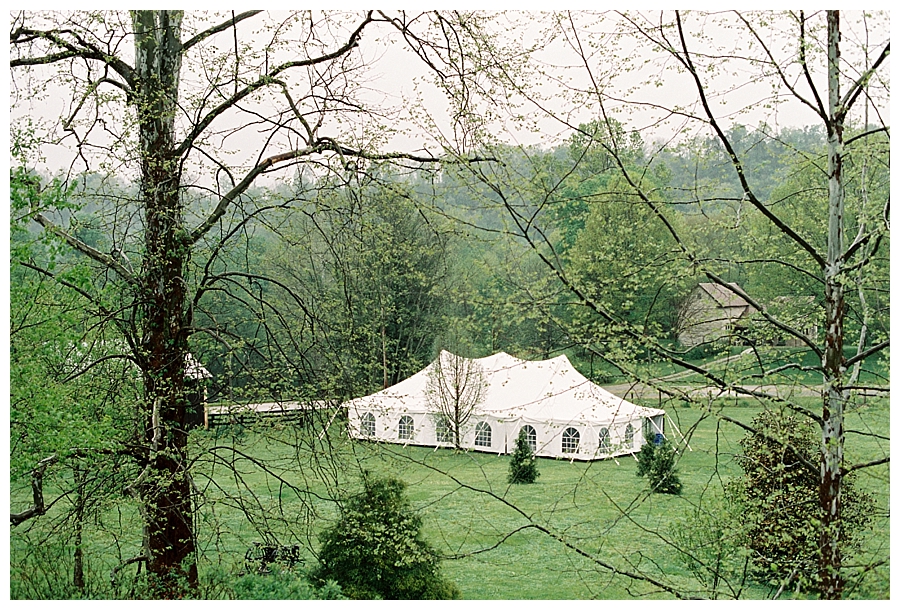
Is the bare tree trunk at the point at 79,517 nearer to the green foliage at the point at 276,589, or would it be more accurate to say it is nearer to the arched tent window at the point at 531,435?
the green foliage at the point at 276,589

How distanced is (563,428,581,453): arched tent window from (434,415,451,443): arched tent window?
1122 mm

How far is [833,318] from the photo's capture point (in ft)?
8.21

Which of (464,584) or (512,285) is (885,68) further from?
(464,584)

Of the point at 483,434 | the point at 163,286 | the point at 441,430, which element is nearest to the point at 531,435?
the point at 483,434

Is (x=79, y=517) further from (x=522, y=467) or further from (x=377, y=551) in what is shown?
(x=522, y=467)

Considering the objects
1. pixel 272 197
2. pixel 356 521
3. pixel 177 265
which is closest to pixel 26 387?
pixel 177 265

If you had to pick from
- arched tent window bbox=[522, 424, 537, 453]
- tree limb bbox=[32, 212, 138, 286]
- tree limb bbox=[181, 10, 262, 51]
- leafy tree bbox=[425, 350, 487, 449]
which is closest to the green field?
arched tent window bbox=[522, 424, 537, 453]

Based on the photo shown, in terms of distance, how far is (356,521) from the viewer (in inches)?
130

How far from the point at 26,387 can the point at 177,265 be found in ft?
2.76

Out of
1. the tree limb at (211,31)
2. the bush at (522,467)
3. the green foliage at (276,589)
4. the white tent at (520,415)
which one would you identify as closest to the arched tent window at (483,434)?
the white tent at (520,415)

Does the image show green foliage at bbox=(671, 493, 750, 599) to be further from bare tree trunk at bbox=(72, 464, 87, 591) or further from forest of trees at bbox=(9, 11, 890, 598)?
bare tree trunk at bbox=(72, 464, 87, 591)

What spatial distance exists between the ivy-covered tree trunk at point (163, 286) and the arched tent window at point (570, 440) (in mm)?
5015

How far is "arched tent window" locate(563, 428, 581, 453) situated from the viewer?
7746 mm

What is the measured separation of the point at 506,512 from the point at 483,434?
2.08m
